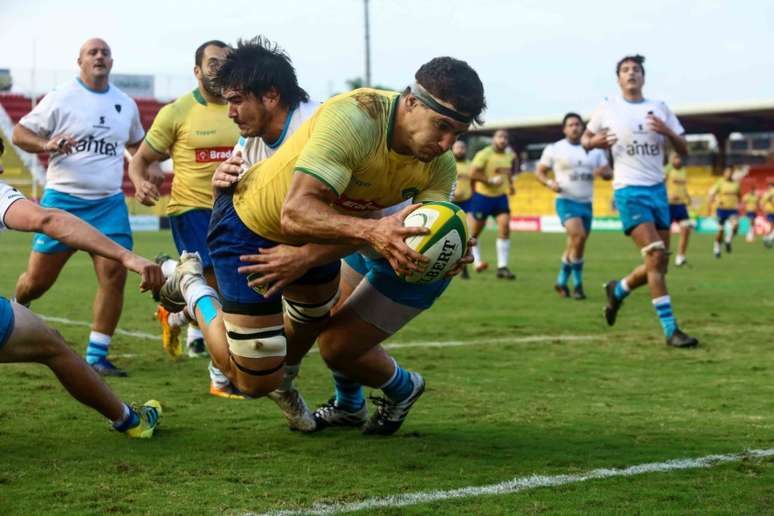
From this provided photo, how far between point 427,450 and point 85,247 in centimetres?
195

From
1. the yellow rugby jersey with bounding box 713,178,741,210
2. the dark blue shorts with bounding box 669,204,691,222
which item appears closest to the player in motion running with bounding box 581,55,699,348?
the dark blue shorts with bounding box 669,204,691,222

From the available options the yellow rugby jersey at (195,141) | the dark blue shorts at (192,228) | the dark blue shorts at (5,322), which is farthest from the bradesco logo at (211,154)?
the dark blue shorts at (5,322)

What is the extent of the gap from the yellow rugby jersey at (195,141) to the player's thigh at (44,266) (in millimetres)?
985

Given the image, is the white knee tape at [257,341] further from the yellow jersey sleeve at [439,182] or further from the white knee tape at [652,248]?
the white knee tape at [652,248]

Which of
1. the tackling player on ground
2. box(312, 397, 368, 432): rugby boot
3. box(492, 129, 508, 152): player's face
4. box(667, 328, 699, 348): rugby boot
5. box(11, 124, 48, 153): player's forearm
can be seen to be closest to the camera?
box(312, 397, 368, 432): rugby boot

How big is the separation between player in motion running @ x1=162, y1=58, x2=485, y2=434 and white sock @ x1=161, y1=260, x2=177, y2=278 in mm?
79

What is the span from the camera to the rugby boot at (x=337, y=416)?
647 cm

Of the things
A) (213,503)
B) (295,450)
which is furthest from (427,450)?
(213,503)

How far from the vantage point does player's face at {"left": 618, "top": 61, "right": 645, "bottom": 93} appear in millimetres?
11008

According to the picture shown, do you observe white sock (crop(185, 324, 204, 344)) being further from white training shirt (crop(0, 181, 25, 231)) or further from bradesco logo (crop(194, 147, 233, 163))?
white training shirt (crop(0, 181, 25, 231))

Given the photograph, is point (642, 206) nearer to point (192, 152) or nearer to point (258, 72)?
point (192, 152)

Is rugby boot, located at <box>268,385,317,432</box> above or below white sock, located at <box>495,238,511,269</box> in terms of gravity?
above

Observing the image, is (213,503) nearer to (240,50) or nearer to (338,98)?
(338,98)

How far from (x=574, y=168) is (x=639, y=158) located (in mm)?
5500
